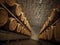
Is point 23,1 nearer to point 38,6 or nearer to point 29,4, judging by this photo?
point 29,4

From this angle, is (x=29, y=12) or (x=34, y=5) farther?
(x=29, y=12)

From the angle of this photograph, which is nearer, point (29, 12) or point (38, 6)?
point (38, 6)

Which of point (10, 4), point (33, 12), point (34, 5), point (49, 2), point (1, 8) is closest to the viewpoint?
point (1, 8)

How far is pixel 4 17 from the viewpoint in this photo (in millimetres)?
3414

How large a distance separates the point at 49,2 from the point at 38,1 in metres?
0.48

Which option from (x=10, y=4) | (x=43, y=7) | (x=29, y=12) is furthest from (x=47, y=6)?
(x=10, y=4)

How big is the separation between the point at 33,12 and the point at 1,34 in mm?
3721

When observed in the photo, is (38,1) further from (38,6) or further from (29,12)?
(29,12)

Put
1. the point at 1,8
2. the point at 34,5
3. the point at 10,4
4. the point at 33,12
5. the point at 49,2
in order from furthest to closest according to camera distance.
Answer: the point at 33,12 < the point at 34,5 < the point at 49,2 < the point at 10,4 < the point at 1,8

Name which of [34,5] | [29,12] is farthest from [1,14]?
[29,12]

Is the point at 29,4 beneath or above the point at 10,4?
above

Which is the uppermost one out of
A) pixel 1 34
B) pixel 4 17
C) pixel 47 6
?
pixel 47 6

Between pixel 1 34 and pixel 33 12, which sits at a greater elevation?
pixel 33 12

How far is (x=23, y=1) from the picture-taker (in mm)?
5598
